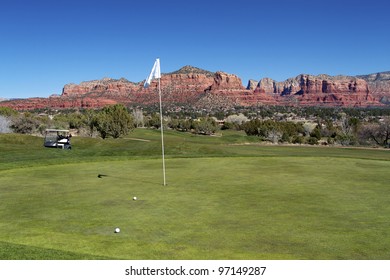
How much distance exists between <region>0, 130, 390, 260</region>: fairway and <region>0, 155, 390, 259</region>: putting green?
1.2 inches

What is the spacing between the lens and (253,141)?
83.4 metres

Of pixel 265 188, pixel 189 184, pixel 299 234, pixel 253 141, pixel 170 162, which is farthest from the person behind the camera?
pixel 253 141

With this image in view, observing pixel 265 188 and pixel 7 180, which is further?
pixel 7 180

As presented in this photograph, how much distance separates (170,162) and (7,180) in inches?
415

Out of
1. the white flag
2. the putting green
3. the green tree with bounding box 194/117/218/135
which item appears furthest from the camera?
the green tree with bounding box 194/117/218/135

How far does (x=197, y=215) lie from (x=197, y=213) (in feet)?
0.87

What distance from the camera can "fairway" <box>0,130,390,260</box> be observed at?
9.05 m

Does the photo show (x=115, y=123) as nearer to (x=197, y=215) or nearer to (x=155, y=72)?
(x=155, y=72)

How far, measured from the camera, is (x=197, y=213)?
495 inches

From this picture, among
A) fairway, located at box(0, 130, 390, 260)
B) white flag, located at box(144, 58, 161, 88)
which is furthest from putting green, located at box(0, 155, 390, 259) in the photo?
white flag, located at box(144, 58, 161, 88)

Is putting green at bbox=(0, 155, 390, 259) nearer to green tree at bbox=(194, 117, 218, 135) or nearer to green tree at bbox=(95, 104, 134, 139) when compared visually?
green tree at bbox=(95, 104, 134, 139)
